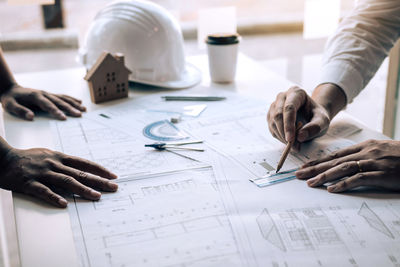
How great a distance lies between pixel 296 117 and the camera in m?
1.06

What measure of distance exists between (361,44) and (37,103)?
94cm

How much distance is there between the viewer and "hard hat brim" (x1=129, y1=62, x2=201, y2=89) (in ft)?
4.64

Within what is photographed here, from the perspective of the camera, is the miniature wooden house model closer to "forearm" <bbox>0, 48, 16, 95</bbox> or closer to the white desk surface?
the white desk surface

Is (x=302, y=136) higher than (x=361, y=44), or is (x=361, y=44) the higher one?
(x=361, y=44)

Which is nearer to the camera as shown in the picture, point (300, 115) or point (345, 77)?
point (300, 115)

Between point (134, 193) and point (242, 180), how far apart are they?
213mm

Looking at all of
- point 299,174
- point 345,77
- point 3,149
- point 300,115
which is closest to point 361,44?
point 345,77

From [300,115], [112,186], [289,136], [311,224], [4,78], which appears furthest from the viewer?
[4,78]

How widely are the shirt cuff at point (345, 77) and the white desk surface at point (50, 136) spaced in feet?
0.26

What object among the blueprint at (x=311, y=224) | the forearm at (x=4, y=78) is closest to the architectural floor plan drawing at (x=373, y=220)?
the blueprint at (x=311, y=224)

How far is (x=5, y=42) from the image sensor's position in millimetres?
3518

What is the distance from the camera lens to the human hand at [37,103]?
47.6 inches

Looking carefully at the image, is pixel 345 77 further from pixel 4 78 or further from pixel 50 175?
pixel 4 78

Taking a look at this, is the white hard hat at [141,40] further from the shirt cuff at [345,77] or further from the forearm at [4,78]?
the shirt cuff at [345,77]
